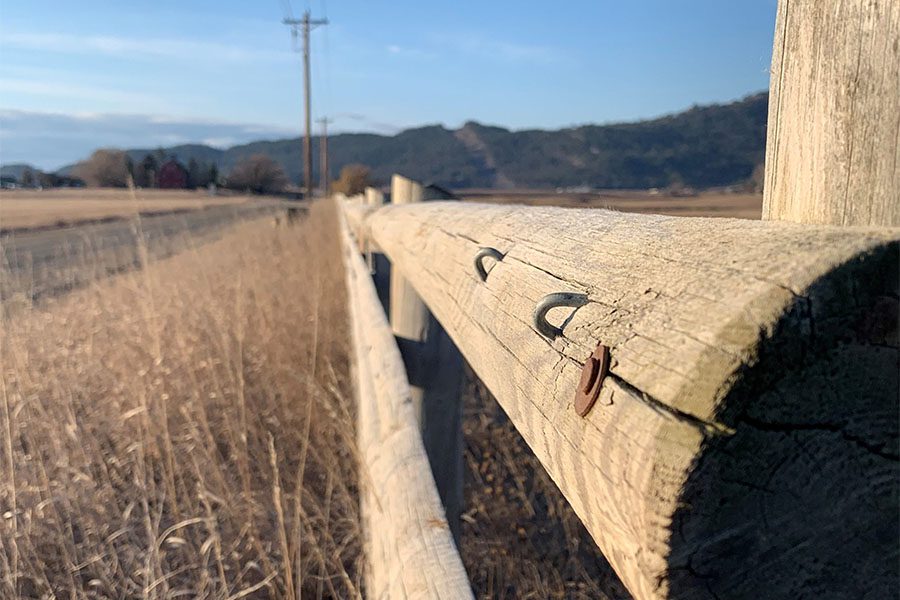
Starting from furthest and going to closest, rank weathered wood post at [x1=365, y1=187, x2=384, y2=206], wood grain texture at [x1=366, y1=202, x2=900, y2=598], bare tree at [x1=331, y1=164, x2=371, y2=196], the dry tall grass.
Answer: bare tree at [x1=331, y1=164, x2=371, y2=196] → weathered wood post at [x1=365, y1=187, x2=384, y2=206] → the dry tall grass → wood grain texture at [x1=366, y1=202, x2=900, y2=598]

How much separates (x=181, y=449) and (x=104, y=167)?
6261 millimetres

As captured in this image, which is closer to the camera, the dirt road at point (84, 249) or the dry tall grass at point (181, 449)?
the dry tall grass at point (181, 449)

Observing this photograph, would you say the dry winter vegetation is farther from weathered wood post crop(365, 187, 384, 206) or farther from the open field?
the open field

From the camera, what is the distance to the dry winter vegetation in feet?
9.36

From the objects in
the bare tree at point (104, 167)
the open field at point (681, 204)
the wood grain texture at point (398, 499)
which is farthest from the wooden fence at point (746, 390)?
the bare tree at point (104, 167)

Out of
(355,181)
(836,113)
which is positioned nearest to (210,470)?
(836,113)

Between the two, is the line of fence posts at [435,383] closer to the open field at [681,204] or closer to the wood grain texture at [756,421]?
the open field at [681,204]

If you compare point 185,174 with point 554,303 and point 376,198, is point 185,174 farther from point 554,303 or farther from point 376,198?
point 554,303

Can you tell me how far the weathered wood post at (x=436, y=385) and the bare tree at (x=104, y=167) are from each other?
492 centimetres

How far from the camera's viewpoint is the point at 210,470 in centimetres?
365

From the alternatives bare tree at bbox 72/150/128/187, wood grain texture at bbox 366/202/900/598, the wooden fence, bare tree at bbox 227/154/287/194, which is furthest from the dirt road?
bare tree at bbox 227/154/287/194

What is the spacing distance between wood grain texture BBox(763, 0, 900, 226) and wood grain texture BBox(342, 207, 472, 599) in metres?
0.86

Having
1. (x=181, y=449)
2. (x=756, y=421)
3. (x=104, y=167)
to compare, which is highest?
(x=104, y=167)

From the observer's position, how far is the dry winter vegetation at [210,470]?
112 inches
